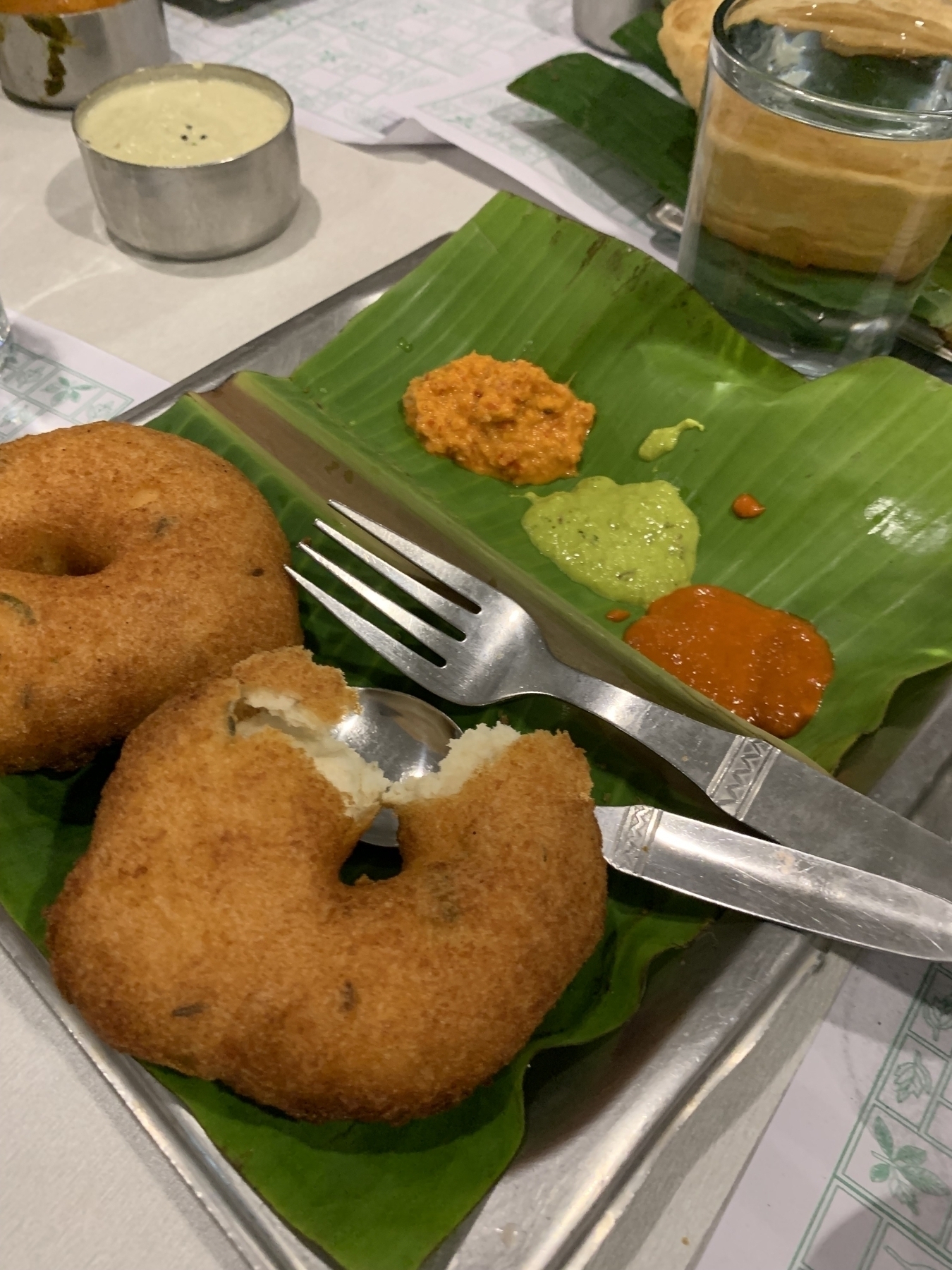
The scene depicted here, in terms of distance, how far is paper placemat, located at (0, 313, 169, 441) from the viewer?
91.5 inches

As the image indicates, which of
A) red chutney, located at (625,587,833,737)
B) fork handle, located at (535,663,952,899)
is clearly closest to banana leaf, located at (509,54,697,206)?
red chutney, located at (625,587,833,737)

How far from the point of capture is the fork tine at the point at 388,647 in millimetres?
1638

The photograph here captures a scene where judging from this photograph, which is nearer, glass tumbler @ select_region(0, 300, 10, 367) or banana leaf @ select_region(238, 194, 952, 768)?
banana leaf @ select_region(238, 194, 952, 768)

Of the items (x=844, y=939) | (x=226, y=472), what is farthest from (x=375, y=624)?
(x=844, y=939)

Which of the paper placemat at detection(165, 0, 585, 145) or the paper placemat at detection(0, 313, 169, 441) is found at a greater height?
the paper placemat at detection(165, 0, 585, 145)

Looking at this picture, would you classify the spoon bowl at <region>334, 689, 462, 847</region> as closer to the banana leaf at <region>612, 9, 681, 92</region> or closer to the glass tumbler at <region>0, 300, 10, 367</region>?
the glass tumbler at <region>0, 300, 10, 367</region>

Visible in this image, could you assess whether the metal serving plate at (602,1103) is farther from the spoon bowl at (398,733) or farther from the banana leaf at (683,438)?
the spoon bowl at (398,733)

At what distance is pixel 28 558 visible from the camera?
65.2 inches

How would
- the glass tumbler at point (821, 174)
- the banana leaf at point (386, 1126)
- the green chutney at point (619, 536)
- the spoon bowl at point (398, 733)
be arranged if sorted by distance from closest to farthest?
the banana leaf at point (386, 1126) → the spoon bowl at point (398, 733) → the green chutney at point (619, 536) → the glass tumbler at point (821, 174)

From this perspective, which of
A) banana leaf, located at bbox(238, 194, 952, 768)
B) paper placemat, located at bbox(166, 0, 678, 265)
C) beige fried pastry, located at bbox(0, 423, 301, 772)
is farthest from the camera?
paper placemat, located at bbox(166, 0, 678, 265)

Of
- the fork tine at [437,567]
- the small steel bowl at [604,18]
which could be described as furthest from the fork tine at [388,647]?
the small steel bowl at [604,18]

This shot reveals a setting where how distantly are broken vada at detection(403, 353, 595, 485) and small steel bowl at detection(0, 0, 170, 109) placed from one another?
6.38 feet

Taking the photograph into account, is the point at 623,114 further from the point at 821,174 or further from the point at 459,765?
the point at 459,765

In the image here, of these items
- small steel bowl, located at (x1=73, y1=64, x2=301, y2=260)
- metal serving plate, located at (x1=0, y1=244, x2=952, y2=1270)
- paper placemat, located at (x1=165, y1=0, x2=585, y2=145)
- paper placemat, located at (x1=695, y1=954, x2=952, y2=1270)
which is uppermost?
paper placemat, located at (x1=165, y1=0, x2=585, y2=145)
